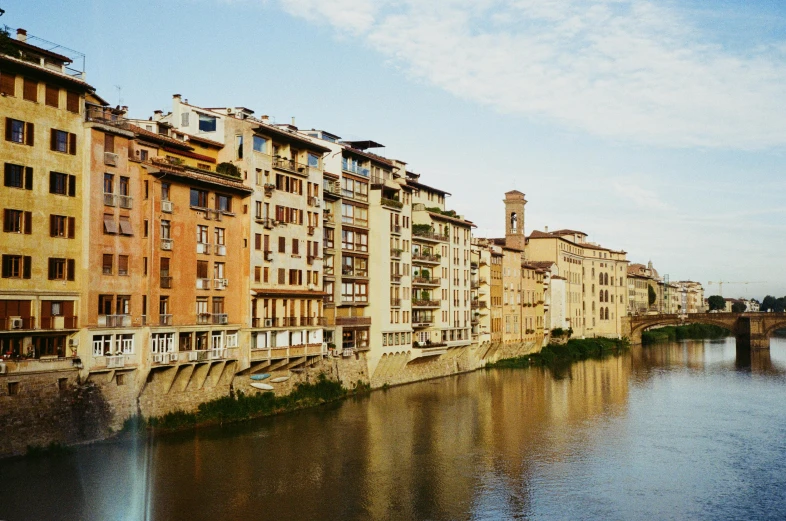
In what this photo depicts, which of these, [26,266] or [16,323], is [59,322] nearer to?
[16,323]

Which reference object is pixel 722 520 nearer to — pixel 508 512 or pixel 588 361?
pixel 508 512

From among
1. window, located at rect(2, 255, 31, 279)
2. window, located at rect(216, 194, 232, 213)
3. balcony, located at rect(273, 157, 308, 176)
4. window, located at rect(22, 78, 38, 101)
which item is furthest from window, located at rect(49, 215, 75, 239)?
balcony, located at rect(273, 157, 308, 176)

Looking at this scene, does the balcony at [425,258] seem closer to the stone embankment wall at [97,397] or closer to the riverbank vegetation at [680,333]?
the stone embankment wall at [97,397]

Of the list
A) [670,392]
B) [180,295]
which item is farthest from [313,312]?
[670,392]

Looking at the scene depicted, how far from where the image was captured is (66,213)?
42.2 meters

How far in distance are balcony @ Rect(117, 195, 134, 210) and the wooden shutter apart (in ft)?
14.7

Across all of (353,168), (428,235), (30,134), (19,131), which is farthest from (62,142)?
(428,235)

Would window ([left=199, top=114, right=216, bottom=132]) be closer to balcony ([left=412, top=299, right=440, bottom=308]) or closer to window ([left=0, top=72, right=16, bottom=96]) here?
window ([left=0, top=72, right=16, bottom=96])

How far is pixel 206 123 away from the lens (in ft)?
187

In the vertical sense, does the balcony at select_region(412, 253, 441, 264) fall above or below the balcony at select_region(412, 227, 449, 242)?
below

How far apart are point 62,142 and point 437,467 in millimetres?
27464

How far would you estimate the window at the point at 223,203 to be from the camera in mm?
52375

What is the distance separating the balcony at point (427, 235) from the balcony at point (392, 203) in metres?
5.65

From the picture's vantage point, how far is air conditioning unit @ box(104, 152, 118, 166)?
145 feet
